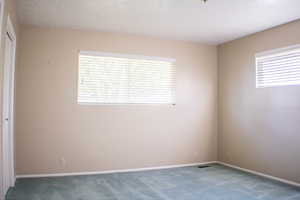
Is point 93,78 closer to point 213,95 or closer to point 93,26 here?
point 93,26

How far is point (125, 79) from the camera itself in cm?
481

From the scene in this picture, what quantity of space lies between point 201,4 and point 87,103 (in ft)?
8.19

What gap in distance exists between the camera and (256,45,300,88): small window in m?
3.96

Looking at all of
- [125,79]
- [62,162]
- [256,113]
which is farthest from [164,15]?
[62,162]

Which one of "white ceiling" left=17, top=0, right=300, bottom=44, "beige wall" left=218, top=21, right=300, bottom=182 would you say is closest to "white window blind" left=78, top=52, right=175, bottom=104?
"white ceiling" left=17, top=0, right=300, bottom=44

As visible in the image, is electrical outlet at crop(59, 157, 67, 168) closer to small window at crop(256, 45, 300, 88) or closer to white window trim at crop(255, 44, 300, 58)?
small window at crop(256, 45, 300, 88)

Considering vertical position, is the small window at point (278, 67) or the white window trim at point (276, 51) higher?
the white window trim at point (276, 51)

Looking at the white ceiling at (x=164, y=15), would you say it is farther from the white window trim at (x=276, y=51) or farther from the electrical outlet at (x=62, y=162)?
the electrical outlet at (x=62, y=162)

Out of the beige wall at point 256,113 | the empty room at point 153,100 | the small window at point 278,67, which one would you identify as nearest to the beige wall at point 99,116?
the empty room at point 153,100

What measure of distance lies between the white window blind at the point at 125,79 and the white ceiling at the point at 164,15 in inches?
21.5

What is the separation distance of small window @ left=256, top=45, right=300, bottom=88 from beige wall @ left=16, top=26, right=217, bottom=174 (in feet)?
3.93

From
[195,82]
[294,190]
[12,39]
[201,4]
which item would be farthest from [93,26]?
[294,190]

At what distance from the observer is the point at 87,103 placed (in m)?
4.54

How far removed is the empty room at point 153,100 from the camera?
358cm
